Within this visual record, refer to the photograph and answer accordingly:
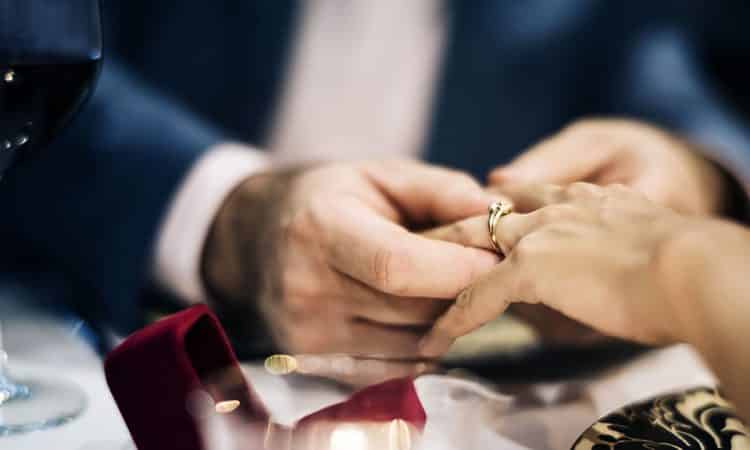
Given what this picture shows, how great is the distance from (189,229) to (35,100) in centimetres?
14

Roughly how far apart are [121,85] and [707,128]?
0.34 m

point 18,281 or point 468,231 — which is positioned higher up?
point 468,231

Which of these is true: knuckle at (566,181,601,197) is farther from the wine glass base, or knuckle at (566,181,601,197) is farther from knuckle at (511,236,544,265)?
the wine glass base

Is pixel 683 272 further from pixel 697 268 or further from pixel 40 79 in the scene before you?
pixel 40 79

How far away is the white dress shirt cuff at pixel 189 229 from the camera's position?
0.37 metres

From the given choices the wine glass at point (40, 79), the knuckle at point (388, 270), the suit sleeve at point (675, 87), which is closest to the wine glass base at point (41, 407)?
the wine glass at point (40, 79)

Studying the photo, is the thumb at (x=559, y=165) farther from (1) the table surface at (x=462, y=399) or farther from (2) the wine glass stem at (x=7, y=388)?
(2) the wine glass stem at (x=7, y=388)

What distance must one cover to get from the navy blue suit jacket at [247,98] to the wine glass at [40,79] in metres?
0.10

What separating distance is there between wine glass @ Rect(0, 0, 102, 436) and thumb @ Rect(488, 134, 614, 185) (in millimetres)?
158

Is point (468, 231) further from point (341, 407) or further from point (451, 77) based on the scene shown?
point (451, 77)

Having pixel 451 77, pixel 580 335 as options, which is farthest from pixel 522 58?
pixel 580 335

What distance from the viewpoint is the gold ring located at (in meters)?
0.24

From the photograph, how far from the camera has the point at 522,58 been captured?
45cm

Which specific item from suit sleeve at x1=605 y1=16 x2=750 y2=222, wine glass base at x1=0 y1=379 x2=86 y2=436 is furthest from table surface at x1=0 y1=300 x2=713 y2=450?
suit sleeve at x1=605 y1=16 x2=750 y2=222
